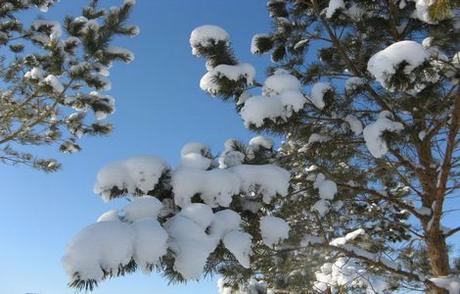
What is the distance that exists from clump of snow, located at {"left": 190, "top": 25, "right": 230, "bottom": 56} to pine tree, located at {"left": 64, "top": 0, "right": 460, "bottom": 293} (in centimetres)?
1

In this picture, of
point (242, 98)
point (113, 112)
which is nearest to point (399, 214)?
point (242, 98)

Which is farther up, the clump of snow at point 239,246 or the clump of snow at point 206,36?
the clump of snow at point 206,36

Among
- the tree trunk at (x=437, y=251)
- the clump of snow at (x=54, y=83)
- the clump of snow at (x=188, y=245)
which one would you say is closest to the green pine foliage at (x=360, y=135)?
the tree trunk at (x=437, y=251)

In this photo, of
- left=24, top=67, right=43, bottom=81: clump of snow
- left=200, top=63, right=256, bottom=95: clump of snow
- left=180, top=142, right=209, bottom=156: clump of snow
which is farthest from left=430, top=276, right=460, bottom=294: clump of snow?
left=24, top=67, right=43, bottom=81: clump of snow

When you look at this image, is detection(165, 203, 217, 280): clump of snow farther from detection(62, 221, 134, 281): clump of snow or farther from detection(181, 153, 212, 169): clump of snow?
detection(181, 153, 212, 169): clump of snow

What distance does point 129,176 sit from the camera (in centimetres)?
377

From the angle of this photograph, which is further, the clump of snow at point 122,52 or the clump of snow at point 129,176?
the clump of snow at point 122,52

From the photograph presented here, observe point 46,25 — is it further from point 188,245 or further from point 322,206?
point 188,245

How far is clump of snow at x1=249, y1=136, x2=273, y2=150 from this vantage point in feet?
17.6

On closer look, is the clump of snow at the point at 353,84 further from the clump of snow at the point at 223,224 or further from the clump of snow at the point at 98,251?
the clump of snow at the point at 98,251

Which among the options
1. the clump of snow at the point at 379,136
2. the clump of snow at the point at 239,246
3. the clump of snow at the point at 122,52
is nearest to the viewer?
the clump of snow at the point at 239,246

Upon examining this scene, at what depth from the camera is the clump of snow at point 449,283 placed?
15.7ft

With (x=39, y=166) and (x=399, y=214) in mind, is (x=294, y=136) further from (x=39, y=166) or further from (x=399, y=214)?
(x=39, y=166)

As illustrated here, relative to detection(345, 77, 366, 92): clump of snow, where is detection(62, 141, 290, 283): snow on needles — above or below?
below
